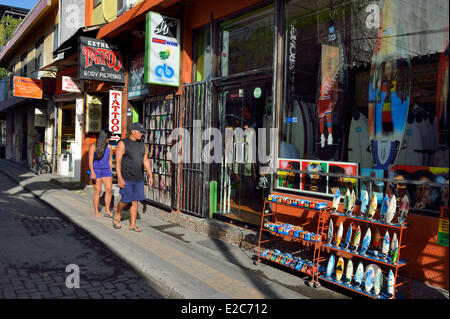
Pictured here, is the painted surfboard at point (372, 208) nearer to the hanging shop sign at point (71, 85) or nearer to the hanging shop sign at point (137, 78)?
the hanging shop sign at point (137, 78)

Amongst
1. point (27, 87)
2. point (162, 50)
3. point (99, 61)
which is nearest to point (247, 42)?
point (162, 50)

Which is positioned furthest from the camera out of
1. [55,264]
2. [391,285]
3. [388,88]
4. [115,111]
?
[115,111]

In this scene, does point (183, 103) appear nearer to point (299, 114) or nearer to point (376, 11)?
point (299, 114)

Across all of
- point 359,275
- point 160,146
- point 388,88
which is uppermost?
point 388,88

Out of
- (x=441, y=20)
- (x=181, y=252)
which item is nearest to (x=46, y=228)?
(x=181, y=252)

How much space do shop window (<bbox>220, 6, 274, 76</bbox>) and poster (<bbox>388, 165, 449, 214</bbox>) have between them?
2890mm

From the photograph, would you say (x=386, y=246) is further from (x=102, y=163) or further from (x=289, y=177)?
(x=102, y=163)

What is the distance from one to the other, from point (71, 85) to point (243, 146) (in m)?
8.90

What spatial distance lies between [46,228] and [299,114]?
5261 millimetres

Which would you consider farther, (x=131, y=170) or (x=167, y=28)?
(x=167, y=28)

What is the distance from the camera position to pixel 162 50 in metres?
7.63

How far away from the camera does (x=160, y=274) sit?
4516 millimetres

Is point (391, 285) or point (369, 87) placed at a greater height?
point (369, 87)

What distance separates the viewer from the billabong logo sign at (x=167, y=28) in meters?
7.61
